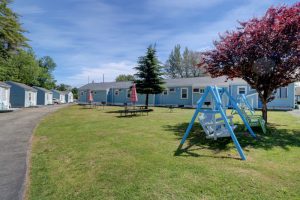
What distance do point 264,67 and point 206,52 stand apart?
267 centimetres

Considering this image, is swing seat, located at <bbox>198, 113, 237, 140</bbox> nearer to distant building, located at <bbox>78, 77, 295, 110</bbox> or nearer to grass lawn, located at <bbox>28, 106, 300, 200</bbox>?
grass lawn, located at <bbox>28, 106, 300, 200</bbox>

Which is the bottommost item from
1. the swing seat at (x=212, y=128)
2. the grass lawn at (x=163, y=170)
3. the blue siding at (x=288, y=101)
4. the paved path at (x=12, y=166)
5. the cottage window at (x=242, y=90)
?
the paved path at (x=12, y=166)

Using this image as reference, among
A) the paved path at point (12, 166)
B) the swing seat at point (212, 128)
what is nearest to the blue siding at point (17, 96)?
the paved path at point (12, 166)

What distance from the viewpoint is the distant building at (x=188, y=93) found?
74.9 feet

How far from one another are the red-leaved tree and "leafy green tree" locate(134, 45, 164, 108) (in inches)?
489

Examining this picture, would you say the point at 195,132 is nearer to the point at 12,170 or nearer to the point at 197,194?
the point at 197,194

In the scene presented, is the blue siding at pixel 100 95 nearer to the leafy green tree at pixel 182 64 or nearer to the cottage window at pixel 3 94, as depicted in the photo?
the cottage window at pixel 3 94

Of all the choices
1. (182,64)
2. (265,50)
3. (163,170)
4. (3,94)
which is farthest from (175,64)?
(163,170)

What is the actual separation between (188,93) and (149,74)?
8.79m

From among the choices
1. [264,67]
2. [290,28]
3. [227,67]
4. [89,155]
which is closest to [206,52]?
[227,67]

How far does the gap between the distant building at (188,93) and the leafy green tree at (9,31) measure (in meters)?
13.4

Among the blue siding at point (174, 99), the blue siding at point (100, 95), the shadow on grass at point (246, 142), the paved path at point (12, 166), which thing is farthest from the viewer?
the blue siding at point (100, 95)

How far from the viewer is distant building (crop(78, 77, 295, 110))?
2283cm

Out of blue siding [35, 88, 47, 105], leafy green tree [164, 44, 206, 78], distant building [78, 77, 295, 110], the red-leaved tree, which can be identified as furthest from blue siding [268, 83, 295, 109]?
blue siding [35, 88, 47, 105]
